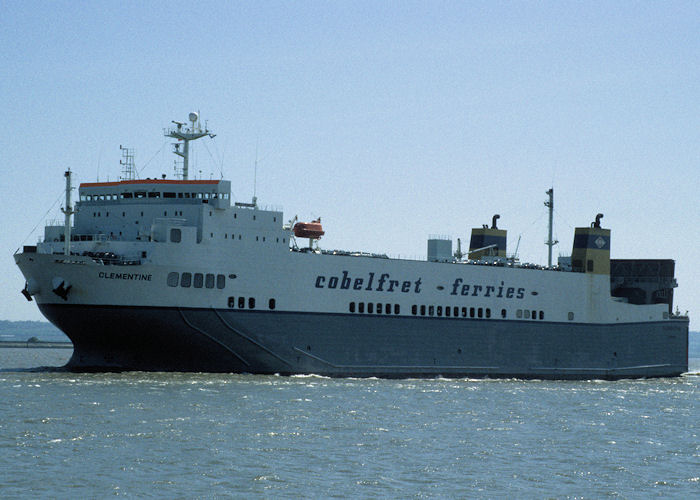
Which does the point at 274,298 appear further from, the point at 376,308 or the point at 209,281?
the point at 376,308

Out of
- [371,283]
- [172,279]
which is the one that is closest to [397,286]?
[371,283]

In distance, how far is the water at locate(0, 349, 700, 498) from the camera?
72.2ft

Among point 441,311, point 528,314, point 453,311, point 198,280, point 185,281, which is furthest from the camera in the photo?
→ point 528,314

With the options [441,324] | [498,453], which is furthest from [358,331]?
[498,453]

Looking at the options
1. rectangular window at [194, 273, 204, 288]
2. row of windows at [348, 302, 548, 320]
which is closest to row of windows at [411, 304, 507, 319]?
→ row of windows at [348, 302, 548, 320]

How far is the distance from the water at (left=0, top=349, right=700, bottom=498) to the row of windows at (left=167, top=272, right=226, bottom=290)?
12.5 ft

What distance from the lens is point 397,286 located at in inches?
1906

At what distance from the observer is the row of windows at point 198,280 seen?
135 feet

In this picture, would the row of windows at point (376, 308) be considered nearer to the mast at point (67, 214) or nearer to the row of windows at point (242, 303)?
the row of windows at point (242, 303)

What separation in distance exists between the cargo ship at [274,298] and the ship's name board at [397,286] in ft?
0.24

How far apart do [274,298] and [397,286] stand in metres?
7.30

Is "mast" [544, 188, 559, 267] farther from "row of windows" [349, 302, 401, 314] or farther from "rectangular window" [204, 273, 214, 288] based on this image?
"rectangular window" [204, 273, 214, 288]

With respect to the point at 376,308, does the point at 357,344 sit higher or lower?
lower

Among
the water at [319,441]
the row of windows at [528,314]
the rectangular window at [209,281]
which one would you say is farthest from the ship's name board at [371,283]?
the row of windows at [528,314]
